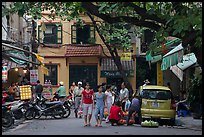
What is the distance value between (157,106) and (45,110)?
5293 millimetres

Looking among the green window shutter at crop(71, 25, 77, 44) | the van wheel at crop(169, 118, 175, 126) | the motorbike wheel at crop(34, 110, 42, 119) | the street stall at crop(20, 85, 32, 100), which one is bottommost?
the van wheel at crop(169, 118, 175, 126)

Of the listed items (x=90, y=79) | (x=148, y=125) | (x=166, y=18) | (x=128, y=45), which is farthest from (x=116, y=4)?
(x=90, y=79)

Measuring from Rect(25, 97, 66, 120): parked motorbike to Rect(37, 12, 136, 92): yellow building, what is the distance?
13946 mm

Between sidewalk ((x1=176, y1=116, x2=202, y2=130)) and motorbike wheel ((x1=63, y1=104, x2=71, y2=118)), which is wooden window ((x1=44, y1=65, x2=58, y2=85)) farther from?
sidewalk ((x1=176, y1=116, x2=202, y2=130))

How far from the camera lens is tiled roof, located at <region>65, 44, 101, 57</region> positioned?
33406 millimetres

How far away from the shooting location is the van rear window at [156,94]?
689 inches

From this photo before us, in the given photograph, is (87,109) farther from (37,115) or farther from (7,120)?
(37,115)

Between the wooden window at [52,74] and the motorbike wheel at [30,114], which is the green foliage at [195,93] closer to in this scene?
the motorbike wheel at [30,114]

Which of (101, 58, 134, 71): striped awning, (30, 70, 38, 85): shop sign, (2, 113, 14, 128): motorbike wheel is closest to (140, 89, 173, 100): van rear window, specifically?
(2, 113, 14, 128): motorbike wheel

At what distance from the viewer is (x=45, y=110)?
19.7 m

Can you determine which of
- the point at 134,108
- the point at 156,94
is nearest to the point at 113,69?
the point at 156,94

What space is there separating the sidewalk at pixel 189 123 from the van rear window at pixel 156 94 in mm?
1148

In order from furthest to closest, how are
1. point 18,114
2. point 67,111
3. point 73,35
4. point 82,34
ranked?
1. point 82,34
2. point 73,35
3. point 67,111
4. point 18,114

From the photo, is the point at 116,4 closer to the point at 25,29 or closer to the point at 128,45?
the point at 128,45
